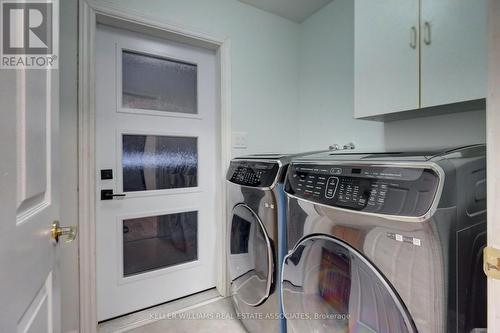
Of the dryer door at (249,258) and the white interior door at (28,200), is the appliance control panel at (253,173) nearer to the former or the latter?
the dryer door at (249,258)

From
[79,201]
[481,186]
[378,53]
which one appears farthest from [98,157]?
[481,186]

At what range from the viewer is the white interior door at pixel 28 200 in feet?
1.44

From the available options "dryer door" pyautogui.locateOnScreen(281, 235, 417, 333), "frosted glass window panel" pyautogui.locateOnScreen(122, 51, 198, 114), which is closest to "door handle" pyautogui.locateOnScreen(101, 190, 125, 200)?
"frosted glass window panel" pyautogui.locateOnScreen(122, 51, 198, 114)

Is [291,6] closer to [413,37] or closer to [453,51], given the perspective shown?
[413,37]

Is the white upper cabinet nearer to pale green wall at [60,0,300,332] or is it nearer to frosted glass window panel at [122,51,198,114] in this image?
pale green wall at [60,0,300,332]

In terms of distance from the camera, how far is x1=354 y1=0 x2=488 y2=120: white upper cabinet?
1006 mm

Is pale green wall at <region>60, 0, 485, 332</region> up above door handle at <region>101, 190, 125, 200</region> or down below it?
above

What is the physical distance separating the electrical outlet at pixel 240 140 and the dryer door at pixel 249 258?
23.7 inches

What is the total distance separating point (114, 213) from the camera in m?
1.75

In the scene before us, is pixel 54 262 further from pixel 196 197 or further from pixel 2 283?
pixel 196 197

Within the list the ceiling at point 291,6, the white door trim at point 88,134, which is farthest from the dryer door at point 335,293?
the ceiling at point 291,6

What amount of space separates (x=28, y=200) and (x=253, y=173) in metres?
1.03

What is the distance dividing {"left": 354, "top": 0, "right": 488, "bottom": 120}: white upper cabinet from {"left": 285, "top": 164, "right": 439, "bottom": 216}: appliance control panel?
2.03ft

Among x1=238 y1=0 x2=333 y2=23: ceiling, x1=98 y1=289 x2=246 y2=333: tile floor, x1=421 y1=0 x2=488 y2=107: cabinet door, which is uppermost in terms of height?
x1=238 y1=0 x2=333 y2=23: ceiling
